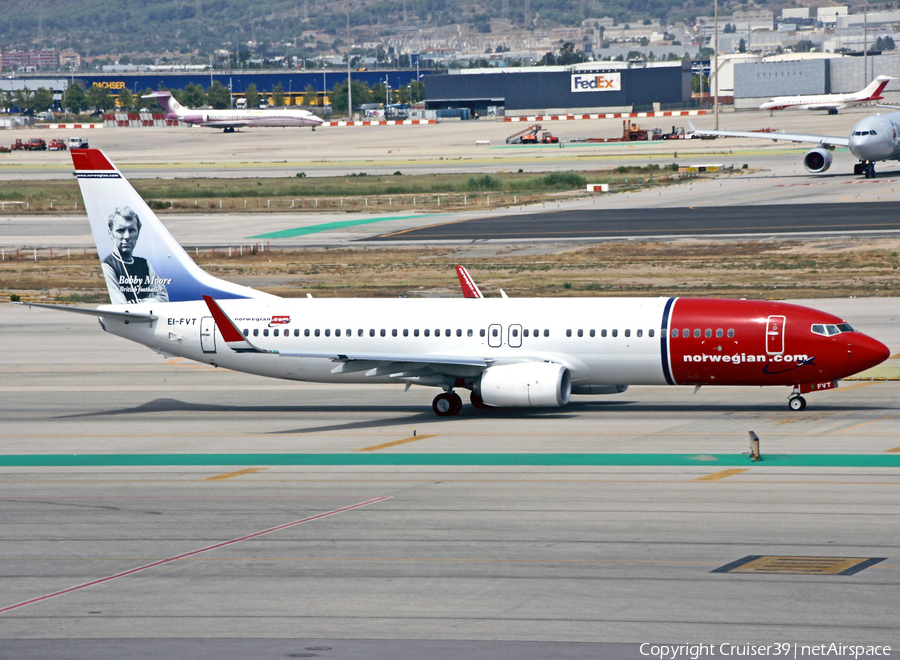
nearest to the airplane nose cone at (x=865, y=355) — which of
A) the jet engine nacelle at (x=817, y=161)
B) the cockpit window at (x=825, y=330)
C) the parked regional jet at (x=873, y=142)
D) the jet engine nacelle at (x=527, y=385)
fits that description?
the cockpit window at (x=825, y=330)

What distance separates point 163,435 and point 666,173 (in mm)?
95278

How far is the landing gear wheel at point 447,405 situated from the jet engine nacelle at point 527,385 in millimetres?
1515

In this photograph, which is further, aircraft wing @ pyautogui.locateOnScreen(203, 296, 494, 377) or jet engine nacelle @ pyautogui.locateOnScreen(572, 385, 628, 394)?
jet engine nacelle @ pyautogui.locateOnScreen(572, 385, 628, 394)

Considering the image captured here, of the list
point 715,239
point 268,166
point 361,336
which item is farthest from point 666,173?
point 361,336

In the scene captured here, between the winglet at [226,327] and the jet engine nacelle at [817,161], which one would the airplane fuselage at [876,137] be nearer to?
the jet engine nacelle at [817,161]

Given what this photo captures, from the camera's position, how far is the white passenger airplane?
124ft

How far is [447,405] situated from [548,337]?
13.5ft

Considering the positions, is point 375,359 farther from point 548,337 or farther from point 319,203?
point 319,203

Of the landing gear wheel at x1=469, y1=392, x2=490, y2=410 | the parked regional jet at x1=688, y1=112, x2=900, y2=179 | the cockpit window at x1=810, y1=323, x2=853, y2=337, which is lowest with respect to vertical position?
the landing gear wheel at x1=469, y1=392, x2=490, y2=410

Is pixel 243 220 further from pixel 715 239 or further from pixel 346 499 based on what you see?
pixel 346 499

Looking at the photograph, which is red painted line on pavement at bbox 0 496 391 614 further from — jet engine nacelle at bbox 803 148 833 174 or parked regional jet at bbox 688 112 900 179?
jet engine nacelle at bbox 803 148 833 174

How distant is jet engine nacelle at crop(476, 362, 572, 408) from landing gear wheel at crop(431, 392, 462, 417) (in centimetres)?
152

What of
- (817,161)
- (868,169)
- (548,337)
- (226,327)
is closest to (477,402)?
(548,337)

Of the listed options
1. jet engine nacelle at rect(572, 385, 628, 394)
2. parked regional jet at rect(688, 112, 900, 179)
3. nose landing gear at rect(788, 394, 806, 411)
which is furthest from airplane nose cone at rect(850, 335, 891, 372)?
parked regional jet at rect(688, 112, 900, 179)
